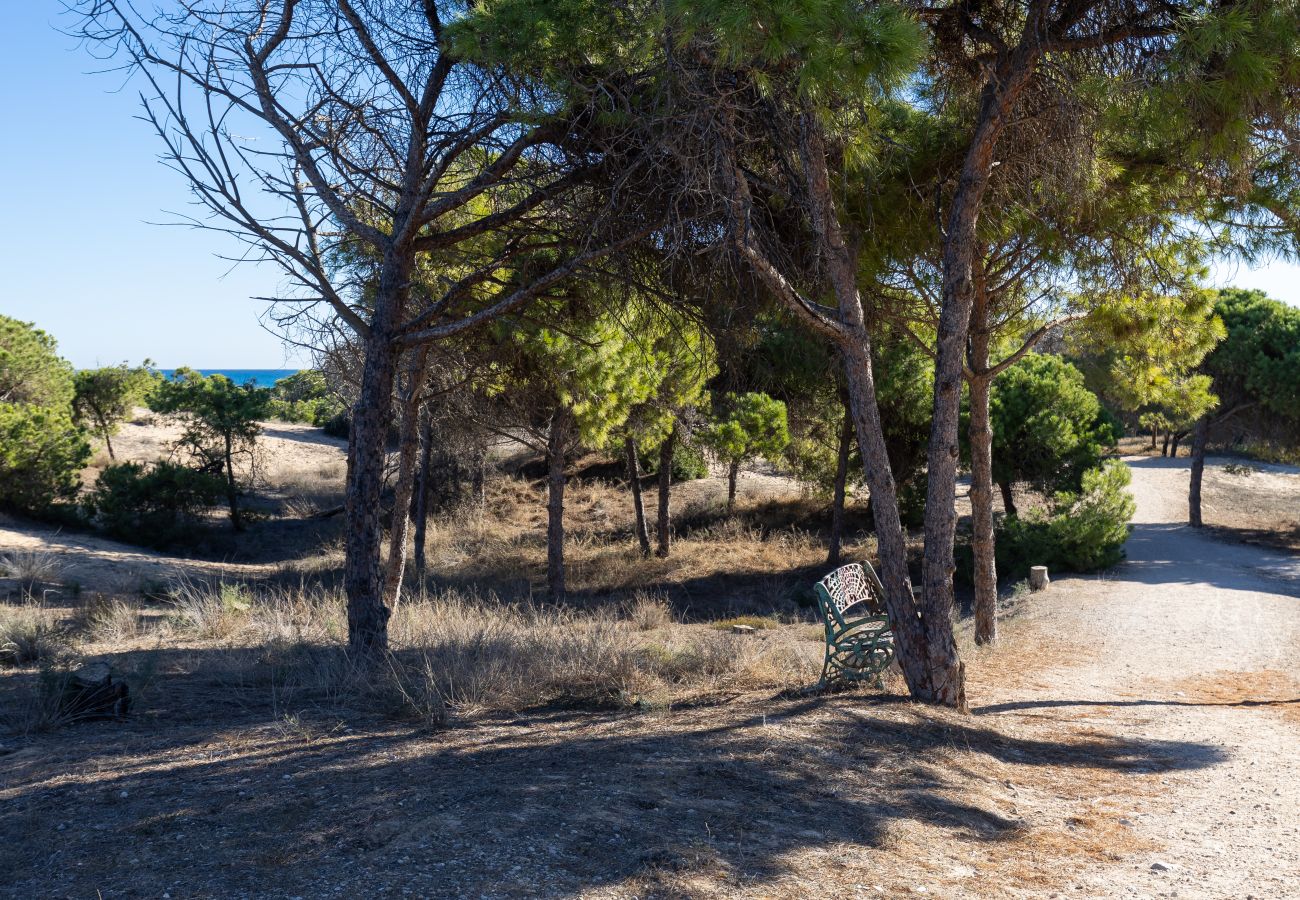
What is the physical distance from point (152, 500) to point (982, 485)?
20.1 meters

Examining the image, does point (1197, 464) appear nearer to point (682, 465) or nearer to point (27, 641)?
point (682, 465)

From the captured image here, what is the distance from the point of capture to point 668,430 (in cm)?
1947

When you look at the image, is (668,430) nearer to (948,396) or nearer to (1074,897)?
(948,396)

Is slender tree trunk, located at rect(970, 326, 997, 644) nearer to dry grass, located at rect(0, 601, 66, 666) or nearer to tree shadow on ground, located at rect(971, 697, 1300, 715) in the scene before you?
tree shadow on ground, located at rect(971, 697, 1300, 715)

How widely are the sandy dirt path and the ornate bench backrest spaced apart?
1.27 metres

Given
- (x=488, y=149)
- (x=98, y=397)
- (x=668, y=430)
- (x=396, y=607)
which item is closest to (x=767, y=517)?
(x=668, y=430)

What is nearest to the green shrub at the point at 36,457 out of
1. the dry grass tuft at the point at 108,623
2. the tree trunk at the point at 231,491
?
the tree trunk at the point at 231,491

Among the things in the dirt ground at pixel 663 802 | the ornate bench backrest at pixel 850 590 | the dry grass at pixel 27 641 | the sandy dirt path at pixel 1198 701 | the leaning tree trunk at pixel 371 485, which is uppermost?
the leaning tree trunk at pixel 371 485

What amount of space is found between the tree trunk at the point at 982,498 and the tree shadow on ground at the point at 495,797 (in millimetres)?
3745

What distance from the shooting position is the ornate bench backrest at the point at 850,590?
702 centimetres

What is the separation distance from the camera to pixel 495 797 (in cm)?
411

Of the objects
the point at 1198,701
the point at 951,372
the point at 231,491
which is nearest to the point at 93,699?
the point at 951,372

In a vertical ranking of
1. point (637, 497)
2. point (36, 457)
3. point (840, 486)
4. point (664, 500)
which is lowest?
point (664, 500)

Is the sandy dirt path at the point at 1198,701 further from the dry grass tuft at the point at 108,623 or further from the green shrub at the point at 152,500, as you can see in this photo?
the green shrub at the point at 152,500
